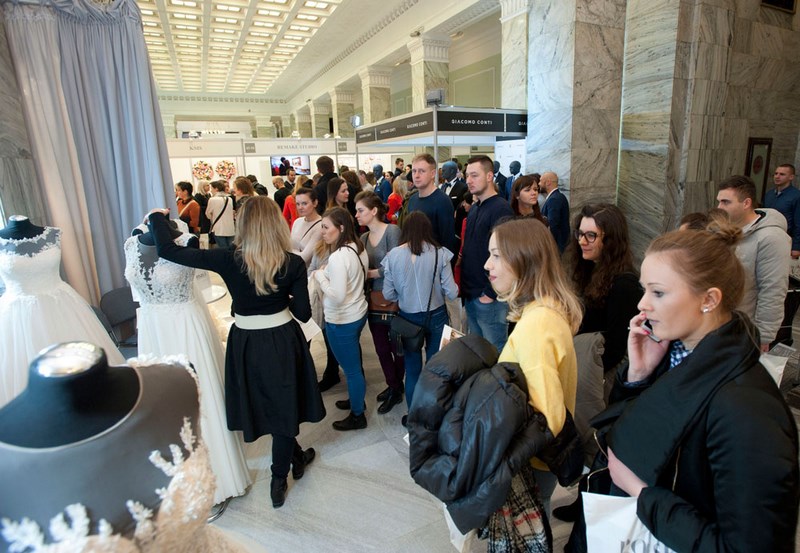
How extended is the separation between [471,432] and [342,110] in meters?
17.6

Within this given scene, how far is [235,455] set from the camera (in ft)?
7.55

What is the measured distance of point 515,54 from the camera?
22.4 ft

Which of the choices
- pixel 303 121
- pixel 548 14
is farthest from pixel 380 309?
pixel 303 121

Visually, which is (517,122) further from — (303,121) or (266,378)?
(303,121)

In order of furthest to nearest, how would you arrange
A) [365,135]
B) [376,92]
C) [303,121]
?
[303,121], [376,92], [365,135]

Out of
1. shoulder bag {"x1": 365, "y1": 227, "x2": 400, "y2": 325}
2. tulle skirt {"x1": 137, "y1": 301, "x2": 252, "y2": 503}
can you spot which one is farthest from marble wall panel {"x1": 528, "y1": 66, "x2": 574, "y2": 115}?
tulle skirt {"x1": 137, "y1": 301, "x2": 252, "y2": 503}

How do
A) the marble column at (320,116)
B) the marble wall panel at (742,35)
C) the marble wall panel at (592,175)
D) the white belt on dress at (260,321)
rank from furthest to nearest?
the marble column at (320,116) → the marble wall panel at (742,35) → the marble wall panel at (592,175) → the white belt on dress at (260,321)

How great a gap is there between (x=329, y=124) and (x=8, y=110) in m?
18.6

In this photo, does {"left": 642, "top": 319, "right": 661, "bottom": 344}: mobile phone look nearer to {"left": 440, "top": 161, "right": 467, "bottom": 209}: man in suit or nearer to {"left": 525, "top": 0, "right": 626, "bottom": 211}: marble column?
{"left": 440, "top": 161, "right": 467, "bottom": 209}: man in suit

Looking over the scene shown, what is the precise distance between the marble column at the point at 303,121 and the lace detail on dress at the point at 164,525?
22.6m

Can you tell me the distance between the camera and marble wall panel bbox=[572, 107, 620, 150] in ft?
18.1

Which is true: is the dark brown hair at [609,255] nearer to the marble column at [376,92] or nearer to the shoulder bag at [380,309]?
the shoulder bag at [380,309]

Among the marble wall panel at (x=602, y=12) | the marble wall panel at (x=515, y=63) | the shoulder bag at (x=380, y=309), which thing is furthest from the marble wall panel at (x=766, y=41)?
the shoulder bag at (x=380, y=309)

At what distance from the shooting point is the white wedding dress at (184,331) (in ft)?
7.13
